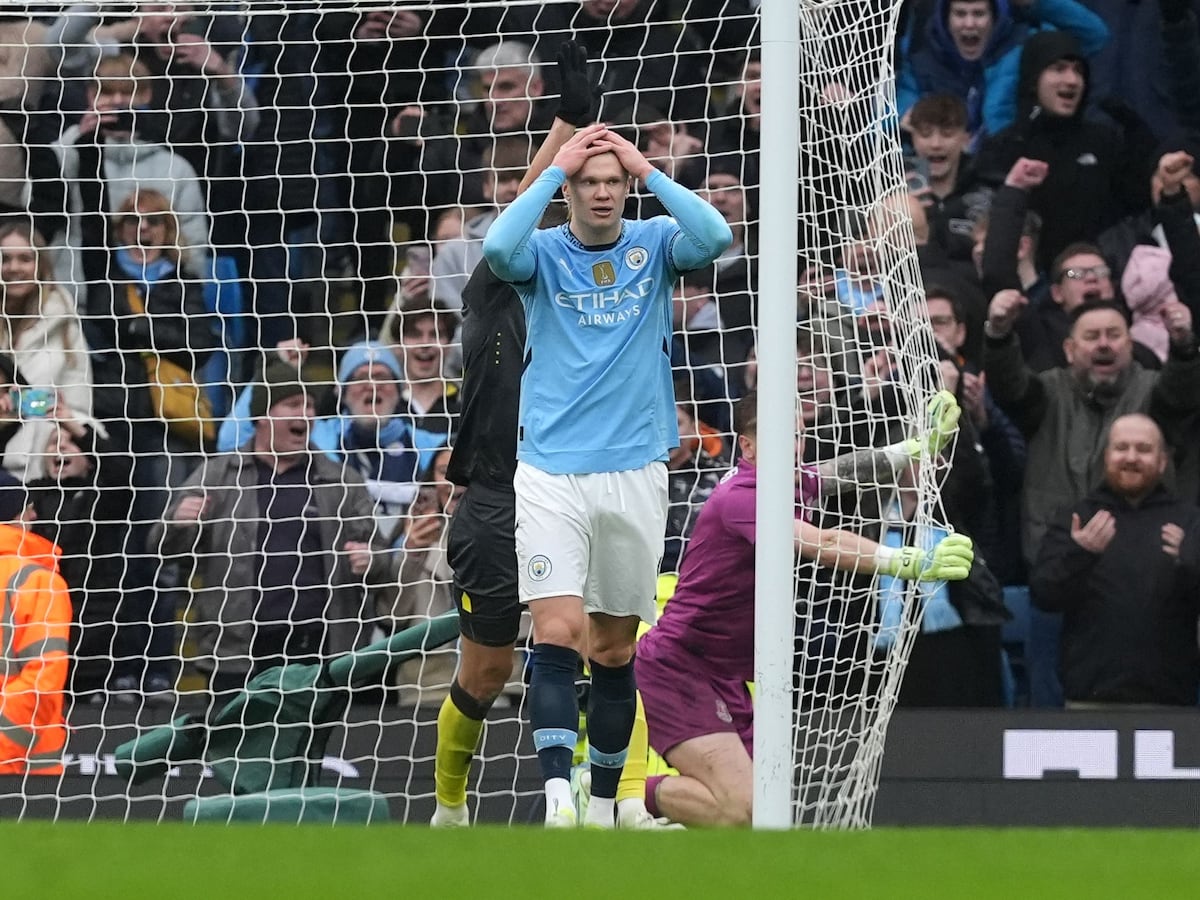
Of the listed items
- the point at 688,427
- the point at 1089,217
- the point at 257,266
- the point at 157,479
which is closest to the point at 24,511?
the point at 157,479

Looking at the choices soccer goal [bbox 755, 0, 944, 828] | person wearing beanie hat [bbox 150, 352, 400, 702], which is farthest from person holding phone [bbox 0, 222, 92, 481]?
soccer goal [bbox 755, 0, 944, 828]

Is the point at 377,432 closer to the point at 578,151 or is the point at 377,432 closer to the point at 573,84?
the point at 573,84

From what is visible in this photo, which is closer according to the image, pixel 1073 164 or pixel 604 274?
pixel 604 274

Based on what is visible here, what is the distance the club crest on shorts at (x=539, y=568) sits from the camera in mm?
5605

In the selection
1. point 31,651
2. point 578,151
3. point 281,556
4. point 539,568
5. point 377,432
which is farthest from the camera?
point 377,432

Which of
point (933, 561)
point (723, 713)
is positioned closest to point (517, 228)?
point (933, 561)

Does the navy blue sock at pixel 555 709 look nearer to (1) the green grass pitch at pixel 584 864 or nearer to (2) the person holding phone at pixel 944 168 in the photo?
(1) the green grass pitch at pixel 584 864

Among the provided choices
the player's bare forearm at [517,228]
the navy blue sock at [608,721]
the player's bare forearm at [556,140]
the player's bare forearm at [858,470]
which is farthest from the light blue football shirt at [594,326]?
the player's bare forearm at [858,470]

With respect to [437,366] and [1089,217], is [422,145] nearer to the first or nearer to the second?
[437,366]

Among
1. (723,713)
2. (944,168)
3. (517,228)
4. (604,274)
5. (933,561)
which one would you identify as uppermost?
(944,168)

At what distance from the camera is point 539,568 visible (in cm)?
561

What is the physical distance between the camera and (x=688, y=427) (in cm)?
804

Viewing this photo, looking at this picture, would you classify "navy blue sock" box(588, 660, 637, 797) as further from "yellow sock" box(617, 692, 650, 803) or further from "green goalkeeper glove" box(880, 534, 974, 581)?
"yellow sock" box(617, 692, 650, 803)

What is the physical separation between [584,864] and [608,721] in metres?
A: 2.57
